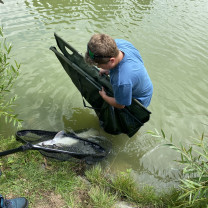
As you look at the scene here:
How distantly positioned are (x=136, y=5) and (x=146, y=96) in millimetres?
9858

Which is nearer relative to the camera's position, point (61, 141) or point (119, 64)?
point (119, 64)

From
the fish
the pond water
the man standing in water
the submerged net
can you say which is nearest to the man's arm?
the man standing in water

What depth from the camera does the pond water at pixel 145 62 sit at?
4336mm

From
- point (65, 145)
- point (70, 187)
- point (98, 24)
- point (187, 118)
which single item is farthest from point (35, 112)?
point (98, 24)

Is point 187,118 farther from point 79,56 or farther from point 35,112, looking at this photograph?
point 35,112

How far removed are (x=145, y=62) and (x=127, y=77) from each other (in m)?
4.19

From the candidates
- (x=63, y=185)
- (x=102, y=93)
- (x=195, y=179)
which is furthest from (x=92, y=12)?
(x=195, y=179)

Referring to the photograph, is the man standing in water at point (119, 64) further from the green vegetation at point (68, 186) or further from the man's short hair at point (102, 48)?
the green vegetation at point (68, 186)

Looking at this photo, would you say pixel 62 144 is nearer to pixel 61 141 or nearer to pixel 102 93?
pixel 61 141

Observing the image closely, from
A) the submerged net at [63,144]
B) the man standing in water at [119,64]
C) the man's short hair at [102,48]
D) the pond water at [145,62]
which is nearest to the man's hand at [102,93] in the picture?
the man standing in water at [119,64]

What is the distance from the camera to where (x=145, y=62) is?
6.65 m

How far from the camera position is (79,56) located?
3.54 metres

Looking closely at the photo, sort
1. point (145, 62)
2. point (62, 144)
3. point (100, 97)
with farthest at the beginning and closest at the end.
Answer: point (145, 62)
point (100, 97)
point (62, 144)

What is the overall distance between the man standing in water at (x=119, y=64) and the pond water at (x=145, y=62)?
1.75m
